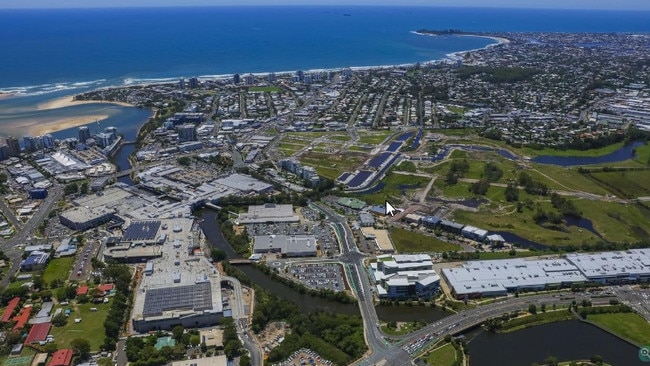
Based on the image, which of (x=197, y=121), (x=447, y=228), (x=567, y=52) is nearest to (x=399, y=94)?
(x=197, y=121)

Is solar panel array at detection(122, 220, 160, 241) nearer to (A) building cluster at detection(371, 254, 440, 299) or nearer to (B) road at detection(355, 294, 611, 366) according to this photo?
(A) building cluster at detection(371, 254, 440, 299)

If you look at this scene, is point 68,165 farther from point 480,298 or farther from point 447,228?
point 480,298

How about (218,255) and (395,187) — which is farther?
(395,187)

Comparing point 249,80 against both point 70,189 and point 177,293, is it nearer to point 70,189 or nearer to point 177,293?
point 70,189

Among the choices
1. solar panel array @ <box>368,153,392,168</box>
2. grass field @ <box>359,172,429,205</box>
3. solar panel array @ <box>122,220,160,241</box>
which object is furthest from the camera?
solar panel array @ <box>368,153,392,168</box>

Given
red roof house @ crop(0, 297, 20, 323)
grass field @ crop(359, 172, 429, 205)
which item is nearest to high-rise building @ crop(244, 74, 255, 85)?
grass field @ crop(359, 172, 429, 205)

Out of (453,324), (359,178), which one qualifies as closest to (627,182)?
(359,178)
